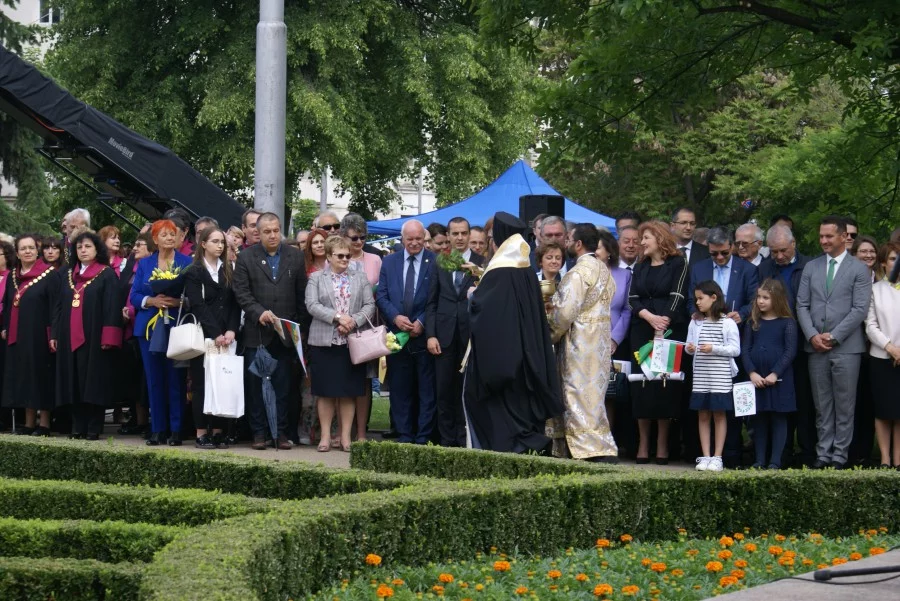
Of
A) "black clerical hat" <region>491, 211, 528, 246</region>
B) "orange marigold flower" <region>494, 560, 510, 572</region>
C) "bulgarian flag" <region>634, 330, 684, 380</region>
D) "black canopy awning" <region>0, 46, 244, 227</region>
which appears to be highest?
"black canopy awning" <region>0, 46, 244, 227</region>

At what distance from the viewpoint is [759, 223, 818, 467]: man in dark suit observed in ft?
38.7

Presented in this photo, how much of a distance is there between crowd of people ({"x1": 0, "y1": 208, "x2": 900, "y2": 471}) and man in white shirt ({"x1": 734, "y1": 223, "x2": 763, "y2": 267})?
19 millimetres

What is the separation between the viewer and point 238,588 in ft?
15.9

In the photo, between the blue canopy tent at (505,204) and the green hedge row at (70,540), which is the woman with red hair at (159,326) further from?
the blue canopy tent at (505,204)

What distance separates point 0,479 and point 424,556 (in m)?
3.30

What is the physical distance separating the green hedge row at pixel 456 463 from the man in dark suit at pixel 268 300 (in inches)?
117

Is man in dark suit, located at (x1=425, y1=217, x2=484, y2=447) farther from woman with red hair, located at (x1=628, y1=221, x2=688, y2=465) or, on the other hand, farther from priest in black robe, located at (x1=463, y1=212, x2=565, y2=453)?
priest in black robe, located at (x1=463, y1=212, x2=565, y2=453)

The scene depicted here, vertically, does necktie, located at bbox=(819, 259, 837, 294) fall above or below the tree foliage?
below

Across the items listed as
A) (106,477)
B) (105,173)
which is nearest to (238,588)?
(106,477)

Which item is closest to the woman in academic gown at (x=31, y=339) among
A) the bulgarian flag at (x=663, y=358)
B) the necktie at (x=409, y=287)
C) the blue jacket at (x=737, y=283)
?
the necktie at (x=409, y=287)

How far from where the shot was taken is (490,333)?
1044cm

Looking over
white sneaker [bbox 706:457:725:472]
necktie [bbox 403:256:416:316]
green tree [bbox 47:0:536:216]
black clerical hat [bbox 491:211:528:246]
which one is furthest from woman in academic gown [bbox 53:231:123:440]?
green tree [bbox 47:0:536:216]

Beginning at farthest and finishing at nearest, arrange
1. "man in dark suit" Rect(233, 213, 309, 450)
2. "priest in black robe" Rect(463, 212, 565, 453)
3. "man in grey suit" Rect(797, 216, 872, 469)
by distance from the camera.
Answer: "man in dark suit" Rect(233, 213, 309, 450)
"man in grey suit" Rect(797, 216, 872, 469)
"priest in black robe" Rect(463, 212, 565, 453)

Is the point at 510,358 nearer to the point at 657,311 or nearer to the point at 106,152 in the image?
the point at 657,311
